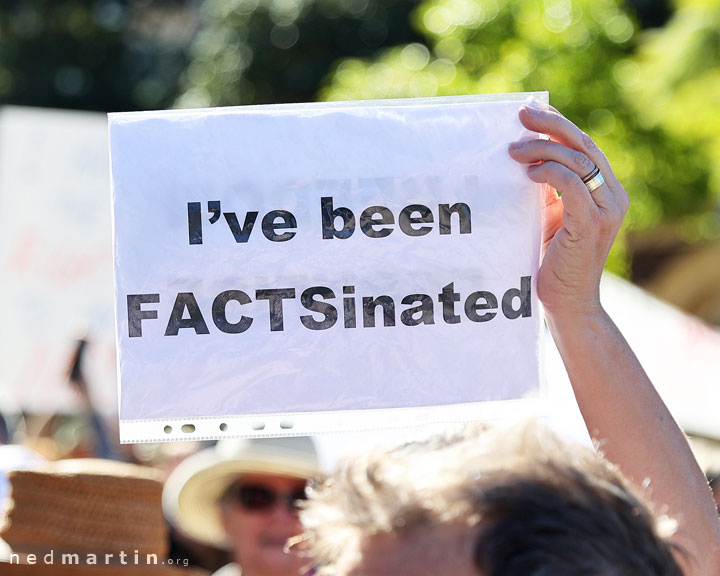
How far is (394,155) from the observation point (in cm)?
172

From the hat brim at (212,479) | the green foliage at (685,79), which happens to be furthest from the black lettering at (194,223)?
the green foliage at (685,79)

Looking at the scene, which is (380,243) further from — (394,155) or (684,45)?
(684,45)

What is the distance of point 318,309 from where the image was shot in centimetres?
169

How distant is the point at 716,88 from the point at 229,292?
600cm

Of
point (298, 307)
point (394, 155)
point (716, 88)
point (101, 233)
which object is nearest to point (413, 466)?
point (298, 307)

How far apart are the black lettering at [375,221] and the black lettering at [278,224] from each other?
0.10m

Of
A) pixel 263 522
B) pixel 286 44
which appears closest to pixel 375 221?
pixel 263 522

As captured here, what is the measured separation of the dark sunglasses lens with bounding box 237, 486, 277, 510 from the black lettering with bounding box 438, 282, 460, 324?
6.12ft

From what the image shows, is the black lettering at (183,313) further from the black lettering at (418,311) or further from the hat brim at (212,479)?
the hat brim at (212,479)

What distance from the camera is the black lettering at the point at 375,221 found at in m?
1.71

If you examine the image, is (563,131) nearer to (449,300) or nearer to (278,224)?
(449,300)

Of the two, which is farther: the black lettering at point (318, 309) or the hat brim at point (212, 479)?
the hat brim at point (212, 479)

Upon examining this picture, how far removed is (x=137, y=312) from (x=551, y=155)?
645 millimetres

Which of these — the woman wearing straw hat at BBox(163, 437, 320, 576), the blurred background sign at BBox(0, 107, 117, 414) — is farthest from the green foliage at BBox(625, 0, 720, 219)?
the woman wearing straw hat at BBox(163, 437, 320, 576)
